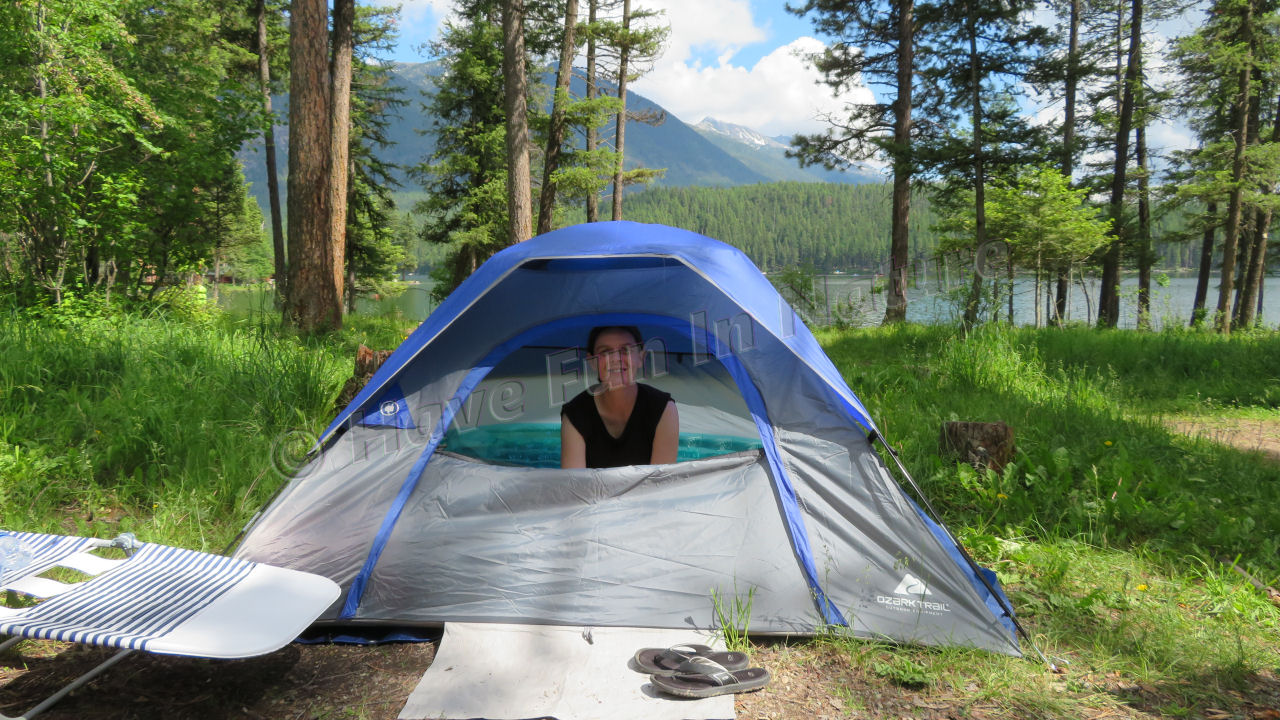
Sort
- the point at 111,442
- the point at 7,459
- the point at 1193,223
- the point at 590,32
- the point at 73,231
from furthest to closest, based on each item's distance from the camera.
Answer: the point at 1193,223 < the point at 590,32 < the point at 73,231 < the point at 111,442 < the point at 7,459

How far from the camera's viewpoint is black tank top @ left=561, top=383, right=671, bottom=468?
2.71 meters

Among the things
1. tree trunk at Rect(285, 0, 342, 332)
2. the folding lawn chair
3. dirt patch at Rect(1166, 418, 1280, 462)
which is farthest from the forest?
the folding lawn chair

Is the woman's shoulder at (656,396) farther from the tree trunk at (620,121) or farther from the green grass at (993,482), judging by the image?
the tree trunk at (620,121)

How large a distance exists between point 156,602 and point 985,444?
342cm

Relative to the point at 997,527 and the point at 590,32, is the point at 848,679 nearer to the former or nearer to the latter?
the point at 997,527

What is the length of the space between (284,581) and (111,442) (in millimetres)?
1965

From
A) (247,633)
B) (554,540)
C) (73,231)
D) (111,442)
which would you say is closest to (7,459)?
(111,442)

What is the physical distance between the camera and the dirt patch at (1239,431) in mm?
3992

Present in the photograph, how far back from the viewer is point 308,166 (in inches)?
229

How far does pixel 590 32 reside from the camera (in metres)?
12.3

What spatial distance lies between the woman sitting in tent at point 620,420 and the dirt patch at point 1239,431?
3.39 metres

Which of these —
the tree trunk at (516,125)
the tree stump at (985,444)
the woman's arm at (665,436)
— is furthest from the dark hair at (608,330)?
the tree trunk at (516,125)

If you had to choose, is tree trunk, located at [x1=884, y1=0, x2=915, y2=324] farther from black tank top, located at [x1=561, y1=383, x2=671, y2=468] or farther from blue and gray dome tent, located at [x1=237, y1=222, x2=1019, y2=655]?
blue and gray dome tent, located at [x1=237, y1=222, x2=1019, y2=655]

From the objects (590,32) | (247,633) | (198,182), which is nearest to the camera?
(247,633)
